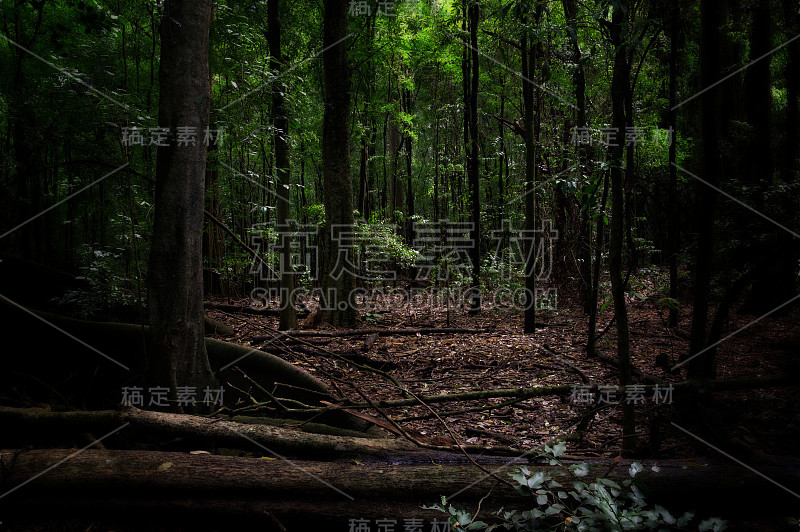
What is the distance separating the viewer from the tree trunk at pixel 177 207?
10.4 ft

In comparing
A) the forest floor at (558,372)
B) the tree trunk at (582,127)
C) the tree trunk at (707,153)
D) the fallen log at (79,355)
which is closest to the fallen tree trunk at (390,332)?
the forest floor at (558,372)

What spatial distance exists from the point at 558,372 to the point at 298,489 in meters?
3.98

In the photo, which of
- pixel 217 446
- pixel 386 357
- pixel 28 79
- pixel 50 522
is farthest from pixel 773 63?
pixel 28 79

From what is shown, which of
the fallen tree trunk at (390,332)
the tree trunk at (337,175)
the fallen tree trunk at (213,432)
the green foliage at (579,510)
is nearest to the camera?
the green foliage at (579,510)

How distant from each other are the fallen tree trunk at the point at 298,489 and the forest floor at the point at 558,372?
31 cm

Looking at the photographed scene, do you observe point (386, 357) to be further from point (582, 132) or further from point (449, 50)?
point (449, 50)

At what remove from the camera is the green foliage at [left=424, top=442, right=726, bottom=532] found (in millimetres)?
1959

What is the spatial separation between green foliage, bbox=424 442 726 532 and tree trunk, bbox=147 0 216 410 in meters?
2.17

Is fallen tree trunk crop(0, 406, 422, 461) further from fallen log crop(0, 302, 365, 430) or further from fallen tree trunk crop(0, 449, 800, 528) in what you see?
fallen log crop(0, 302, 365, 430)

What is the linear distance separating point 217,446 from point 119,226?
11.7 ft

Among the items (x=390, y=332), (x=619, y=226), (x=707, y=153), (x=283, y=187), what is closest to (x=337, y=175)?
(x=283, y=187)

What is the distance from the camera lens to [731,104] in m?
7.94

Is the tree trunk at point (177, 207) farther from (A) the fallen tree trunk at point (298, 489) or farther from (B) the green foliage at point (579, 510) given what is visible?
(B) the green foliage at point (579, 510)

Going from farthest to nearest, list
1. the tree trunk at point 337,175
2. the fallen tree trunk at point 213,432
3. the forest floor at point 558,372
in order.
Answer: the tree trunk at point 337,175
the forest floor at point 558,372
the fallen tree trunk at point 213,432
